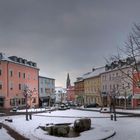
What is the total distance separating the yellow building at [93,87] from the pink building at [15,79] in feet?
62.9

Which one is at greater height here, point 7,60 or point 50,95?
point 7,60

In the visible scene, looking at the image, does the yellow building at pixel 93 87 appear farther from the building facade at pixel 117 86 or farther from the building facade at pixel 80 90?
the building facade at pixel 80 90

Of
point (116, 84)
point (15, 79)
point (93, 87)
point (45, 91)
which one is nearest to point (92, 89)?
point (93, 87)

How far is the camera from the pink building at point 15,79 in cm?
7956

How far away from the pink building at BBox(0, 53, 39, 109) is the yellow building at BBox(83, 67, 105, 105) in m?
19.2

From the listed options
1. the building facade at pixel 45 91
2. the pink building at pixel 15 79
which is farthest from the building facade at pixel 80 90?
the pink building at pixel 15 79

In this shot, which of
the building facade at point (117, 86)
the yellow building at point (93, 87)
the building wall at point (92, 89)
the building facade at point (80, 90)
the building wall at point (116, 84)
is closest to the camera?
the building facade at point (117, 86)

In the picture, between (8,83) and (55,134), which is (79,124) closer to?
(55,134)

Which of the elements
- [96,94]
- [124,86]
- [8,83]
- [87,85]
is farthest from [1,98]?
[87,85]

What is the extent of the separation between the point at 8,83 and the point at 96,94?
3315cm

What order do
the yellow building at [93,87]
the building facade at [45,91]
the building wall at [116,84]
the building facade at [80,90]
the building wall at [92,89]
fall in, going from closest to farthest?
the building wall at [116,84] < the yellow building at [93,87] < the building wall at [92,89] < the building facade at [45,91] < the building facade at [80,90]

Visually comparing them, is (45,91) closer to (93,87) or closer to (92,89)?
(92,89)

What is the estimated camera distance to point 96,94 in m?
105

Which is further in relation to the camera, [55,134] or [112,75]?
[112,75]
